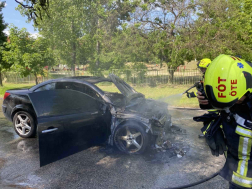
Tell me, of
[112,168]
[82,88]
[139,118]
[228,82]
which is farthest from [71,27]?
[228,82]

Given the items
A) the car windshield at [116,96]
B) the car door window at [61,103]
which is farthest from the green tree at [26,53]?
the car door window at [61,103]

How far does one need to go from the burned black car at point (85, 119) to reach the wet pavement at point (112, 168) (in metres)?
0.34

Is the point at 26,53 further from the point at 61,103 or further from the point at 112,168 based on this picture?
the point at 112,168

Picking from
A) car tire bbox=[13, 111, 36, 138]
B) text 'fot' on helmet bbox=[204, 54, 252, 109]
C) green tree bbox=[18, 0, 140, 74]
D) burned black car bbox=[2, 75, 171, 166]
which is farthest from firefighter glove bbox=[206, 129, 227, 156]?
green tree bbox=[18, 0, 140, 74]

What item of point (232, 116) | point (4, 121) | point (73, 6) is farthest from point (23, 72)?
point (232, 116)

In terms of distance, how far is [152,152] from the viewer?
4.30 m

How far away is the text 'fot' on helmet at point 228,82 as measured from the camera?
4.83 feet

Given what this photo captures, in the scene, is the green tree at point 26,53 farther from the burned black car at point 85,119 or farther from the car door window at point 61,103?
the car door window at point 61,103

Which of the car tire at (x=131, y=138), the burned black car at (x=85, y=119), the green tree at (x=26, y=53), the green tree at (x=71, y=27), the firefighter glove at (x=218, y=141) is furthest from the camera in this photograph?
the green tree at (x=71, y=27)

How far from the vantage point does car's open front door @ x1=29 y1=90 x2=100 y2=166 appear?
342 cm

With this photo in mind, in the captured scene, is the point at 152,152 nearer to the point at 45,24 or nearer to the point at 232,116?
the point at 232,116

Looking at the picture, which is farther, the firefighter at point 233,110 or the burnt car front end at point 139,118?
the burnt car front end at point 139,118

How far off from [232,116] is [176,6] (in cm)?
1574

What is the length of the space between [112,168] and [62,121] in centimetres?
123
